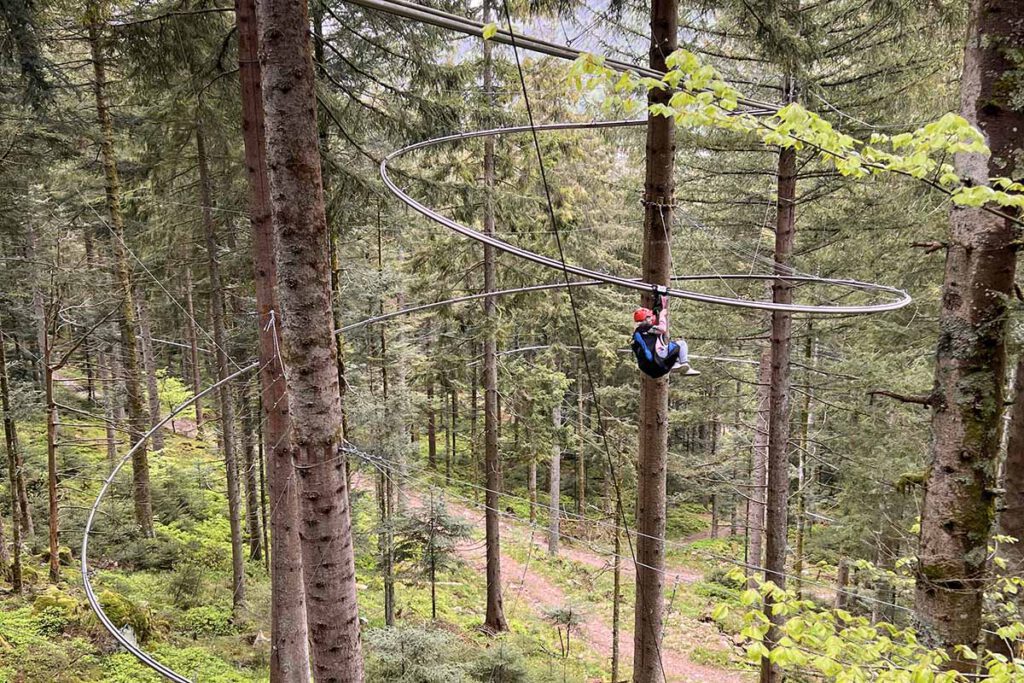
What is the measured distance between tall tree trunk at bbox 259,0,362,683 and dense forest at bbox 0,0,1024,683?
0.7 inches

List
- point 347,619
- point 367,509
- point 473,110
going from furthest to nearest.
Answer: point 367,509 < point 473,110 < point 347,619

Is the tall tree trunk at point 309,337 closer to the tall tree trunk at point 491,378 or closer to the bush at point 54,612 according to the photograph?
the tall tree trunk at point 491,378

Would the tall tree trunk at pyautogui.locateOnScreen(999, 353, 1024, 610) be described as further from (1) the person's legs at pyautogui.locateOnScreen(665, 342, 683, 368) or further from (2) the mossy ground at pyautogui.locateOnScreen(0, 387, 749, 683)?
(2) the mossy ground at pyautogui.locateOnScreen(0, 387, 749, 683)

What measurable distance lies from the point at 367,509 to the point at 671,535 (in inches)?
627

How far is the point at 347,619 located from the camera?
3.46 meters

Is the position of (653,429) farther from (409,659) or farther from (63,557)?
(63,557)

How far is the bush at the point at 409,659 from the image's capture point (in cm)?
813

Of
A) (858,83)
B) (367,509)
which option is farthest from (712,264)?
(367,509)

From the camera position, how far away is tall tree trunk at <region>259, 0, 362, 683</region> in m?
3.07

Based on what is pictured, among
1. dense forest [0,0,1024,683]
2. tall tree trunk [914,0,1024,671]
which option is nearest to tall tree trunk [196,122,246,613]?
dense forest [0,0,1024,683]

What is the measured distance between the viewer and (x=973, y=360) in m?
3.70

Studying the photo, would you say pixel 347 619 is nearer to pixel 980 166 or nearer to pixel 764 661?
pixel 980 166

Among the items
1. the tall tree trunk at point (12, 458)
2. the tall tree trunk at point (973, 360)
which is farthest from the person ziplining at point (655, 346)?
the tall tree trunk at point (12, 458)

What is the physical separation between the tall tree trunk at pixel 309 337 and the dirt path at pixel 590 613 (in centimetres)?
637
